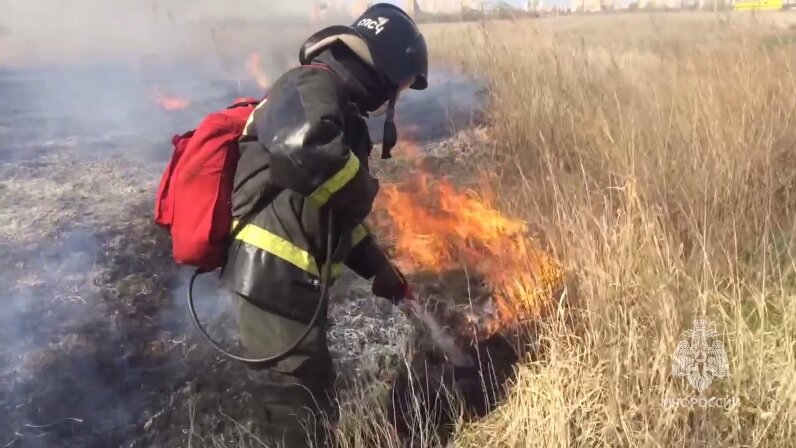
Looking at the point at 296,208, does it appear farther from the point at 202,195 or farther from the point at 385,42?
the point at 385,42

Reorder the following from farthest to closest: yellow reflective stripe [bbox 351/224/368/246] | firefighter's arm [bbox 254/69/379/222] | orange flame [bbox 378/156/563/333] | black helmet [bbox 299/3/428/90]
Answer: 1. orange flame [bbox 378/156/563/333]
2. yellow reflective stripe [bbox 351/224/368/246]
3. black helmet [bbox 299/3/428/90]
4. firefighter's arm [bbox 254/69/379/222]

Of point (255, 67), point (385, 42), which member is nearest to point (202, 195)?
point (385, 42)

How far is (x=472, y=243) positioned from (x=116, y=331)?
2.58 meters

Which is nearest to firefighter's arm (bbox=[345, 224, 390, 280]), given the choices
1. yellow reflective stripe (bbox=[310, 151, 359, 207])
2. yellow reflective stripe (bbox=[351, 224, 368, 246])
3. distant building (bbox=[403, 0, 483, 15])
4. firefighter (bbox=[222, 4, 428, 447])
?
yellow reflective stripe (bbox=[351, 224, 368, 246])

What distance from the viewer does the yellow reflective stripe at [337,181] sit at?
2.38 metres

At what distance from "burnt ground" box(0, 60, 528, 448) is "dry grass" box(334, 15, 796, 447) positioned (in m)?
0.63

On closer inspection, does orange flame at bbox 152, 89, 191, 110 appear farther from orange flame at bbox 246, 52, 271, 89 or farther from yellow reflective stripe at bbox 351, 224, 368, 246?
yellow reflective stripe at bbox 351, 224, 368, 246

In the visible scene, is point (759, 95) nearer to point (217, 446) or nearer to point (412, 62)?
point (412, 62)

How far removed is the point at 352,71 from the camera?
8.66 ft

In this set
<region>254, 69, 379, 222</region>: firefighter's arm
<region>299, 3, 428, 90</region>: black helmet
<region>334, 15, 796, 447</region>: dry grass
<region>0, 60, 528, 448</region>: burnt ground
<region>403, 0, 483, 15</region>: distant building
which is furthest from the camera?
<region>403, 0, 483, 15</region>: distant building

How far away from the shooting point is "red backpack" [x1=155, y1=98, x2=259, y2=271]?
2516 mm

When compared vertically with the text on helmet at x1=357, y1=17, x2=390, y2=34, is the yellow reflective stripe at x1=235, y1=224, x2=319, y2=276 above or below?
below

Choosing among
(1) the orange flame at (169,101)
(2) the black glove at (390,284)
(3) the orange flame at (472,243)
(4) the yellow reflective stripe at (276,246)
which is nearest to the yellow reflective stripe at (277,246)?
(4) the yellow reflective stripe at (276,246)

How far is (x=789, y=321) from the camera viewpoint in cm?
277
